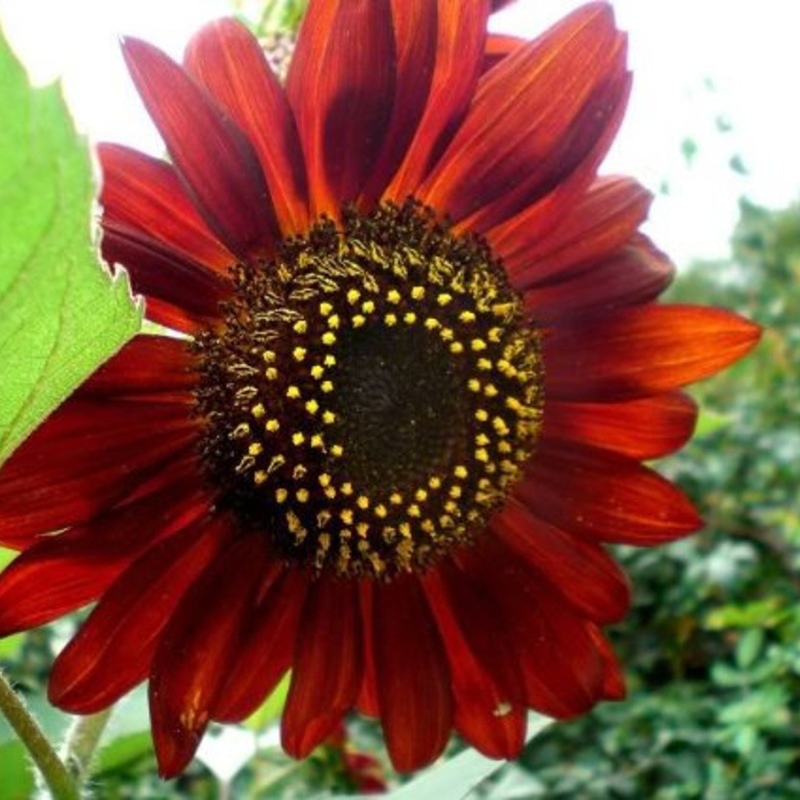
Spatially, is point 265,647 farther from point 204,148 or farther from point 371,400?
point 204,148

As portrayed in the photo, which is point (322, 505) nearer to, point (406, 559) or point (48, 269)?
point (406, 559)

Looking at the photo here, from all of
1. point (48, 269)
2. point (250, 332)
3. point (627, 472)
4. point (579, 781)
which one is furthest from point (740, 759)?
point (48, 269)

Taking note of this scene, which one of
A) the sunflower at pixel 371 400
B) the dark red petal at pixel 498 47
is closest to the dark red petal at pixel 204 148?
the sunflower at pixel 371 400

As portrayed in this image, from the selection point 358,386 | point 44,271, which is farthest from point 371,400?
point 44,271

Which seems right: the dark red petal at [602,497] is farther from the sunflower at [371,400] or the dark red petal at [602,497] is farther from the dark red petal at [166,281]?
the dark red petal at [166,281]

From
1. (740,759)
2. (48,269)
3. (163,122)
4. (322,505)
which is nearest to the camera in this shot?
(48,269)

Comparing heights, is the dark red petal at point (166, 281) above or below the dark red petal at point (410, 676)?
above

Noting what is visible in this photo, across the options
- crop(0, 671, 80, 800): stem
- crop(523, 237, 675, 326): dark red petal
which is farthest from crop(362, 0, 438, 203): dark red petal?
crop(0, 671, 80, 800): stem
